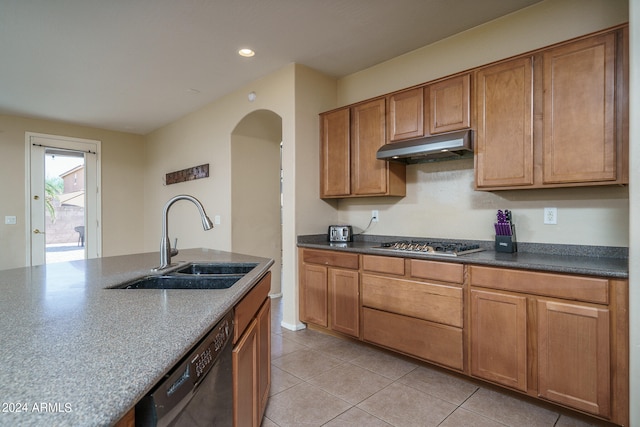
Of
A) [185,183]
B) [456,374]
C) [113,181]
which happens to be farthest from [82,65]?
[456,374]

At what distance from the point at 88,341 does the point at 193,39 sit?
2.77m

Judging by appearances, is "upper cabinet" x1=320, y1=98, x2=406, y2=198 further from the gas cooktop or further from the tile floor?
the tile floor

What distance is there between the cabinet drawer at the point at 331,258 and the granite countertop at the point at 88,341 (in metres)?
1.49

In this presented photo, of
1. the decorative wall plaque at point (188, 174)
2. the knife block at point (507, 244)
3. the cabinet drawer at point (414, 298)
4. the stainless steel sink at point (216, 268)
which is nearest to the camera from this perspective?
the stainless steel sink at point (216, 268)

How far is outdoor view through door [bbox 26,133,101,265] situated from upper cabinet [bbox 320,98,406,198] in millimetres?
4255

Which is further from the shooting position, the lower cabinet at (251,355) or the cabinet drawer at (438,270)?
the cabinet drawer at (438,270)

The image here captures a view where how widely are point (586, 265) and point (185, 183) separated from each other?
475cm

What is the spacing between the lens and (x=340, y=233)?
3510 mm

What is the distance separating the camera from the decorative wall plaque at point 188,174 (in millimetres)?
4599

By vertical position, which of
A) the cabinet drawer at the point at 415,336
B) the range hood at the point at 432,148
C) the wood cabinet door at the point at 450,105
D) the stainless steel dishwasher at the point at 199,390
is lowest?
the cabinet drawer at the point at 415,336

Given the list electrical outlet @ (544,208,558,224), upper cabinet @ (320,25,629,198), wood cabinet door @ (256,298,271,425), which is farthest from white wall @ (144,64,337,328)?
electrical outlet @ (544,208,558,224)

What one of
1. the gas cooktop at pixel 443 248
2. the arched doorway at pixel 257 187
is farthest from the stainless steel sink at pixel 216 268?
the arched doorway at pixel 257 187

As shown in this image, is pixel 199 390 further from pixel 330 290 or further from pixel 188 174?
pixel 188 174

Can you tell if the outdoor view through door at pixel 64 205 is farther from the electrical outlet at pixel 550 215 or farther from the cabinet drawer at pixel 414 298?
the electrical outlet at pixel 550 215
